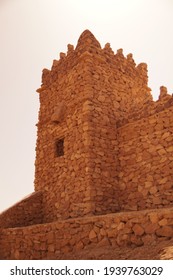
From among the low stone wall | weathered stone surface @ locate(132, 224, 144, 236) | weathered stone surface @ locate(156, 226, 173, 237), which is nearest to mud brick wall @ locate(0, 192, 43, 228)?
the low stone wall

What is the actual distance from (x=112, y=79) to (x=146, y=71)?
2096 mm

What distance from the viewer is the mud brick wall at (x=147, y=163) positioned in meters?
8.04

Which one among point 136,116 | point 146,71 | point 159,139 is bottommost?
point 159,139

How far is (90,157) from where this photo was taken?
8594mm

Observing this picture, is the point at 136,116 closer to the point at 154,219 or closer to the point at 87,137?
the point at 87,137

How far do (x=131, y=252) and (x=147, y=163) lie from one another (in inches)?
128

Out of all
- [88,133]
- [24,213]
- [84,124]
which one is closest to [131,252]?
[88,133]

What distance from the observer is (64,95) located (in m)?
10.2

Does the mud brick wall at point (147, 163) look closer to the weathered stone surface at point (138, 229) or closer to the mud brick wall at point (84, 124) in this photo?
the mud brick wall at point (84, 124)

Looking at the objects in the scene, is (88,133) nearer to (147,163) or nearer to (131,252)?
(147,163)

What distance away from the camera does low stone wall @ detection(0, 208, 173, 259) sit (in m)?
5.76

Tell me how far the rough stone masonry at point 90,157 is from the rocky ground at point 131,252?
0.28m

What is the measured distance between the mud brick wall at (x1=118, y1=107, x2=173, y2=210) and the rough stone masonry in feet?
0.08
